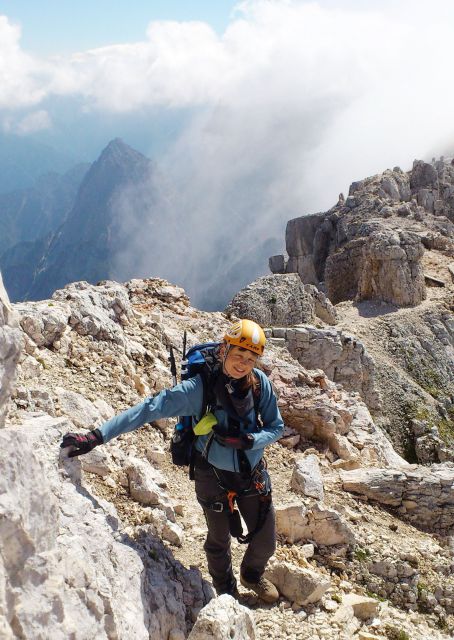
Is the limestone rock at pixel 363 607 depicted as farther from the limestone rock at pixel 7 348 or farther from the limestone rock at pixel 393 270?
the limestone rock at pixel 393 270

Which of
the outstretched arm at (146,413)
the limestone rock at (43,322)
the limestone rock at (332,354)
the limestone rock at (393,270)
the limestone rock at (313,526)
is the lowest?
the limestone rock at (313,526)

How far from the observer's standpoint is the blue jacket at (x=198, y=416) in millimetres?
5551

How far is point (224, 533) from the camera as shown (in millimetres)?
6234

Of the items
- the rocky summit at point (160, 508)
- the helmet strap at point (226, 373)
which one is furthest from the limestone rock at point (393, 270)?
the helmet strap at point (226, 373)

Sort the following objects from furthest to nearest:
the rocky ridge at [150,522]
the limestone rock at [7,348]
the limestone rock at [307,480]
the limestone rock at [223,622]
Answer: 1. the limestone rock at [307,480]
2. the limestone rock at [223,622]
3. the limestone rock at [7,348]
4. the rocky ridge at [150,522]

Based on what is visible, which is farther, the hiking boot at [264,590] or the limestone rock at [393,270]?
the limestone rock at [393,270]

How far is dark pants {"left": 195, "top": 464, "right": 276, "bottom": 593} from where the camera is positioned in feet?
20.1

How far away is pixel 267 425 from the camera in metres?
6.13

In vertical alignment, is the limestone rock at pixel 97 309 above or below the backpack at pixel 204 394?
above

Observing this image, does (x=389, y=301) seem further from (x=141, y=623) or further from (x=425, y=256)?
(x=141, y=623)

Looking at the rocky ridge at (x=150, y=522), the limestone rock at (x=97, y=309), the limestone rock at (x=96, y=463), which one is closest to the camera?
the rocky ridge at (x=150, y=522)

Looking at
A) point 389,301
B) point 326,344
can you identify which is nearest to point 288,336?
point 326,344

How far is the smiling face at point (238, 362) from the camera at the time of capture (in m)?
5.82

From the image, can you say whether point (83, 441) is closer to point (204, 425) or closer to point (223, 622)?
point (204, 425)
